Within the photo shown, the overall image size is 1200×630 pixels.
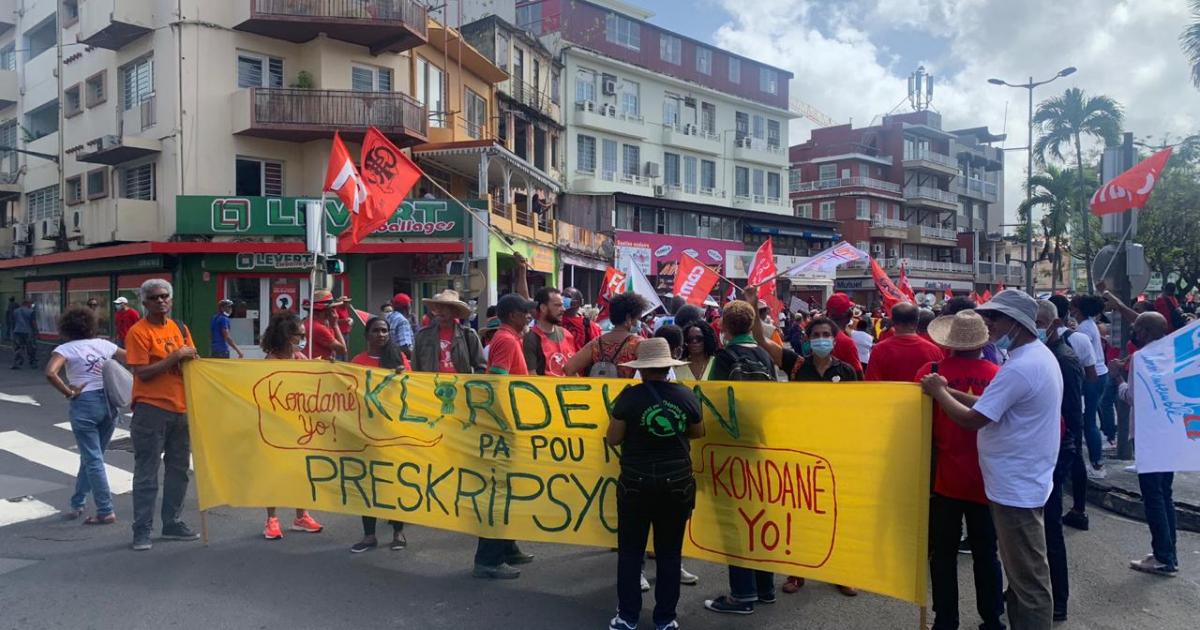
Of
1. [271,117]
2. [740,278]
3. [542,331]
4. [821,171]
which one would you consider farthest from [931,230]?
[542,331]

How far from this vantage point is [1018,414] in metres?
4.02

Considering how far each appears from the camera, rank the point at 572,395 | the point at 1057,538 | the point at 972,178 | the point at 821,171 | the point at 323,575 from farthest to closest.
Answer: the point at 972,178 → the point at 821,171 → the point at 323,575 → the point at 572,395 → the point at 1057,538

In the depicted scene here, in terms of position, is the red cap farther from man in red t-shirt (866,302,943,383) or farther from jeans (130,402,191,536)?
jeans (130,402,191,536)

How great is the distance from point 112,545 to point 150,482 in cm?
67

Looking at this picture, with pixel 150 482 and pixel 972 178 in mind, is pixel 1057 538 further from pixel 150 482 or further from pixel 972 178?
pixel 972 178

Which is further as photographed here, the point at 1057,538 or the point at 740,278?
the point at 740,278

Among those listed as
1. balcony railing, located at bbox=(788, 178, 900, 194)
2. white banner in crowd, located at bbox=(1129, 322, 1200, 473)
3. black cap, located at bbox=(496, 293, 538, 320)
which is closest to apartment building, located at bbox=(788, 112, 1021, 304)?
balcony railing, located at bbox=(788, 178, 900, 194)

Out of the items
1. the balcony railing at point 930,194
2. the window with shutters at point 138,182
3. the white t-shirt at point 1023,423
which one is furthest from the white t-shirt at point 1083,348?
the balcony railing at point 930,194

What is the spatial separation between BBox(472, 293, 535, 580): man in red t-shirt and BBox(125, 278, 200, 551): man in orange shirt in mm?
2321

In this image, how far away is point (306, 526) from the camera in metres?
6.68

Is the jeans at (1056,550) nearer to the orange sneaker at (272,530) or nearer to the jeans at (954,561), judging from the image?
the jeans at (954,561)

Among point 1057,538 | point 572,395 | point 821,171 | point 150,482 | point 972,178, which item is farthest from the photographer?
point 972,178

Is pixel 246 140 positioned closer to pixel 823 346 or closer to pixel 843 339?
pixel 843 339

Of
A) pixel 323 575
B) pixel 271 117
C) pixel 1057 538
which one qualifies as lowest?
pixel 323 575
